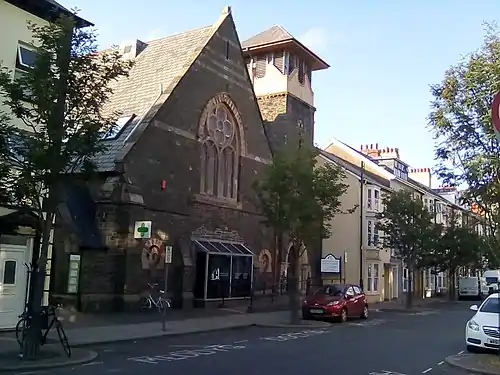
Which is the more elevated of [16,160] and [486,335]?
[16,160]

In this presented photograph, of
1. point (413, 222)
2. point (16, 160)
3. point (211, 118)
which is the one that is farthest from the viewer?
point (413, 222)

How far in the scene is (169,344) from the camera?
1706cm

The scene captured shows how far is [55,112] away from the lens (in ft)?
45.3

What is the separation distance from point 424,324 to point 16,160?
19.9 metres

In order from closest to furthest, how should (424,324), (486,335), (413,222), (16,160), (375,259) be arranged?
(16,160) < (486,335) < (424,324) < (413,222) < (375,259)

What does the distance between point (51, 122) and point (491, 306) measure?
12421 mm

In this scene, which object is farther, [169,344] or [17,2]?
[17,2]

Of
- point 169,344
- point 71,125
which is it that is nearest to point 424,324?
point 169,344

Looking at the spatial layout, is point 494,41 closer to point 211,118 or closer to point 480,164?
point 480,164

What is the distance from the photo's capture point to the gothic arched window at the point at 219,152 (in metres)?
32.3

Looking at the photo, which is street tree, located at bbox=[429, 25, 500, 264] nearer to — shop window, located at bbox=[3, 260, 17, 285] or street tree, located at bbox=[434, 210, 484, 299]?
shop window, located at bbox=[3, 260, 17, 285]

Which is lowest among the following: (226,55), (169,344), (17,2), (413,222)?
(169,344)

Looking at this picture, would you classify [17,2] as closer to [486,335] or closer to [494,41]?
[494,41]

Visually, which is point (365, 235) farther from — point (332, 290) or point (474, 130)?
point (474, 130)
